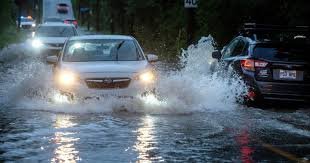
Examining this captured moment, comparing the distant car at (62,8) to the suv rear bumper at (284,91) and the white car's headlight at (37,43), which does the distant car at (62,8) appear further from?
the suv rear bumper at (284,91)

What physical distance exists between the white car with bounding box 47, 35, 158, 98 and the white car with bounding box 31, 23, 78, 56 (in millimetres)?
13901

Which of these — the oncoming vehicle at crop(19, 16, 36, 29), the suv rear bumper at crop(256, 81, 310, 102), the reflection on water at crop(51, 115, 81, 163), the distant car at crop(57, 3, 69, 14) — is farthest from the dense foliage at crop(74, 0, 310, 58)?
the distant car at crop(57, 3, 69, 14)

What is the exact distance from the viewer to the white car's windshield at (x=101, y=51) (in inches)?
583

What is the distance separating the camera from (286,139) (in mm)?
10750

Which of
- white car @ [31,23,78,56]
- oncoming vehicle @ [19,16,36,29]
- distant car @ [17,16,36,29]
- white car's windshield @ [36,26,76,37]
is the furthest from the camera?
oncoming vehicle @ [19,16,36,29]

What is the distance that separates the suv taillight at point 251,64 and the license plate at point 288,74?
1.18ft

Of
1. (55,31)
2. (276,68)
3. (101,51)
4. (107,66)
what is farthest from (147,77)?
(55,31)

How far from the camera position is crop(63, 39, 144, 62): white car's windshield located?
1480 cm

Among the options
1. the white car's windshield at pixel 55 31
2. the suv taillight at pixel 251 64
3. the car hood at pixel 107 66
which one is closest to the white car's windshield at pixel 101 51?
the car hood at pixel 107 66

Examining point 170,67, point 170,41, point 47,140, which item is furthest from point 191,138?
point 170,41

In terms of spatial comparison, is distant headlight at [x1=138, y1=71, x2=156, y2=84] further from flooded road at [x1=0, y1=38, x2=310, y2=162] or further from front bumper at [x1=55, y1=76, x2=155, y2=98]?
flooded road at [x1=0, y1=38, x2=310, y2=162]

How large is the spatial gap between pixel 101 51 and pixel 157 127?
3.81 m

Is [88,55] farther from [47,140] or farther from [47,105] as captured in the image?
[47,140]

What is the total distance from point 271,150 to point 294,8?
10018 mm
